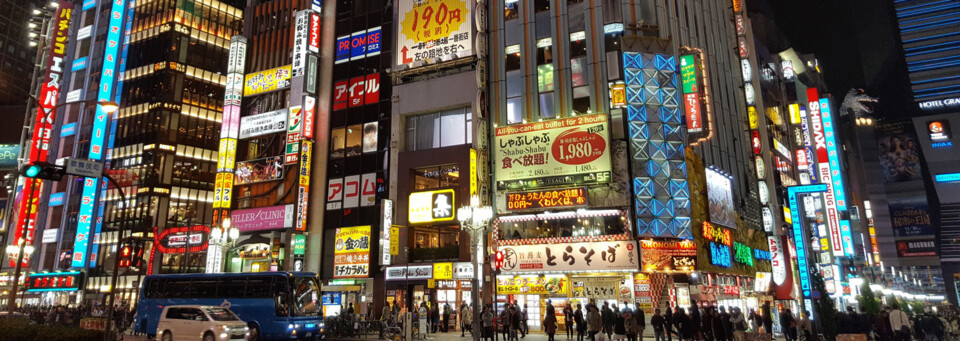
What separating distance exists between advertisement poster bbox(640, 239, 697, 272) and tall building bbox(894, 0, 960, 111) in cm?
8449

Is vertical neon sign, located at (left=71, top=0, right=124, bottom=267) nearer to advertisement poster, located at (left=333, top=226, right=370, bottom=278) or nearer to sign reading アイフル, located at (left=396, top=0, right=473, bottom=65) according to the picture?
advertisement poster, located at (left=333, top=226, right=370, bottom=278)

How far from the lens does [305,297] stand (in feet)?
79.6

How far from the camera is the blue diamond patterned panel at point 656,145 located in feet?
102

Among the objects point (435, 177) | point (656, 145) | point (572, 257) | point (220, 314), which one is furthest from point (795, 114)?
point (220, 314)

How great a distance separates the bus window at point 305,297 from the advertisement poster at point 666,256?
1660cm

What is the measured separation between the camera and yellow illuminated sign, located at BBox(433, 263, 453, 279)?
116 ft

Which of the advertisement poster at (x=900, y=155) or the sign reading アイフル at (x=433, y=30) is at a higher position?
the advertisement poster at (x=900, y=155)

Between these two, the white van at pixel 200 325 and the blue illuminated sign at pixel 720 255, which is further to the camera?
the blue illuminated sign at pixel 720 255

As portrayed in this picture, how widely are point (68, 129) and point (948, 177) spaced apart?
118144 millimetres

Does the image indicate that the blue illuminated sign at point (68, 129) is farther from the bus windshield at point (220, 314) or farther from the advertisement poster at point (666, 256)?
the advertisement poster at point (666, 256)

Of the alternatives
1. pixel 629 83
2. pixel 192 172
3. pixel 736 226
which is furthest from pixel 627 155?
pixel 192 172

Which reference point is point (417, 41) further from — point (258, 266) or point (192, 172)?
point (192, 172)

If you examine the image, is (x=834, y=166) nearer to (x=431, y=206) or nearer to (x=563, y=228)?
(x=563, y=228)

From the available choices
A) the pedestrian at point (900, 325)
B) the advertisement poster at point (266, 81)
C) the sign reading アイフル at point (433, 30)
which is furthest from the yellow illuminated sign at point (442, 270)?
the pedestrian at point (900, 325)
